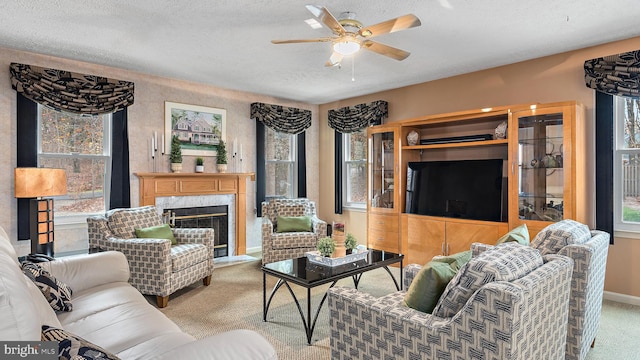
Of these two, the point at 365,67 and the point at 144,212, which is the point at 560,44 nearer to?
the point at 365,67

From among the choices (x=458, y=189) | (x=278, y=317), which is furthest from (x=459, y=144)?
(x=278, y=317)

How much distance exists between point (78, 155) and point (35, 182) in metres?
1.03

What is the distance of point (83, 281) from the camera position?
2.47 metres

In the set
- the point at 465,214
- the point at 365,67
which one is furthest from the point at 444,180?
the point at 365,67

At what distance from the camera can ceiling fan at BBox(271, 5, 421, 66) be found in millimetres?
2332

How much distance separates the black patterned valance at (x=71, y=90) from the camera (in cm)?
373

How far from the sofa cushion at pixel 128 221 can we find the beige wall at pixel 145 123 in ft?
2.44

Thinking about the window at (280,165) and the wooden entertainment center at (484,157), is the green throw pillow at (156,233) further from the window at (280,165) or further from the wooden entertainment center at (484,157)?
the wooden entertainment center at (484,157)

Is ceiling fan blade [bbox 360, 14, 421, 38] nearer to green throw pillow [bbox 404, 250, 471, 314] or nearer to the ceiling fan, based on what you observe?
the ceiling fan

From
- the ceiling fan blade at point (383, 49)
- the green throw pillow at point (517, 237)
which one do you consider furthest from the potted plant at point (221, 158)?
the green throw pillow at point (517, 237)

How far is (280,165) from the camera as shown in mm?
6195

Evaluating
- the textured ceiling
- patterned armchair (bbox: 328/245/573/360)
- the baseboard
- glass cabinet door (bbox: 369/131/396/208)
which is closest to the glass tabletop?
patterned armchair (bbox: 328/245/573/360)

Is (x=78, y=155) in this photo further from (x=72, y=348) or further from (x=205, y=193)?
(x=72, y=348)

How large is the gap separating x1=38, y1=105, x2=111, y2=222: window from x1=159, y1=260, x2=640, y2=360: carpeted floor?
1.69m
